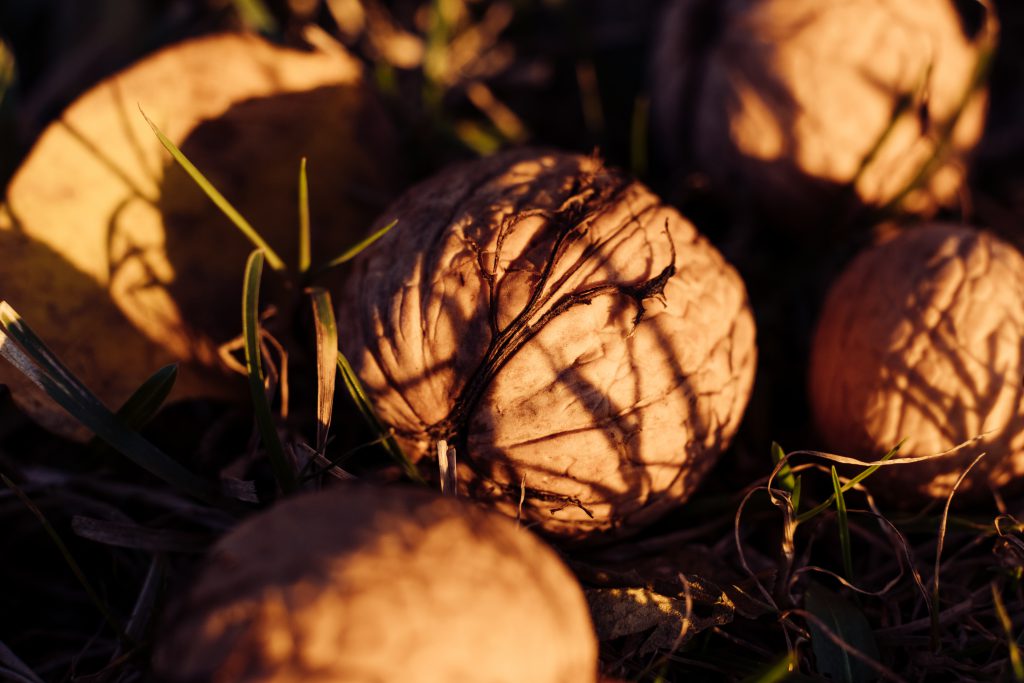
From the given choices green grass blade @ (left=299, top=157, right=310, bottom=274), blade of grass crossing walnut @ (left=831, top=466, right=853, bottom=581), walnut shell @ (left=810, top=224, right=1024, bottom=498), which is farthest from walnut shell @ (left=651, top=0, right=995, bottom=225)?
green grass blade @ (left=299, top=157, right=310, bottom=274)

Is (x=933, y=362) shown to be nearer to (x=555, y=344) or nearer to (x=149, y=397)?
(x=555, y=344)

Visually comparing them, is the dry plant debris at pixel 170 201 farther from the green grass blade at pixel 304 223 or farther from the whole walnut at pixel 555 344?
the whole walnut at pixel 555 344

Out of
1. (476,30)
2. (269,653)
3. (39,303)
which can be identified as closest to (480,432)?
(269,653)

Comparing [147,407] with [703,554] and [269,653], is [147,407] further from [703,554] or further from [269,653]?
[703,554]

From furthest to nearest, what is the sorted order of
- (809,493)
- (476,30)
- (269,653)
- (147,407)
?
(476,30), (809,493), (147,407), (269,653)

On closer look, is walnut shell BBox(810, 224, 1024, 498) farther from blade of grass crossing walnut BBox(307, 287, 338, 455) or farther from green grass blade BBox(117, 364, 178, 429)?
green grass blade BBox(117, 364, 178, 429)

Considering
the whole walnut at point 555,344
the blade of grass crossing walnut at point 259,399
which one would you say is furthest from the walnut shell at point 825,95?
the blade of grass crossing walnut at point 259,399
